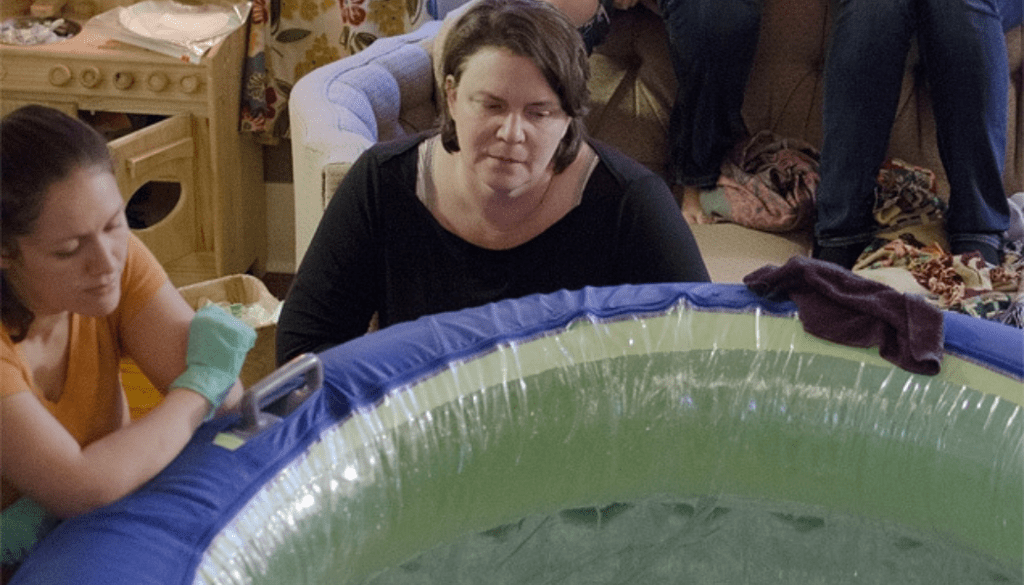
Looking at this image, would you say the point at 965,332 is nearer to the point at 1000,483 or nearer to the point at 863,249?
the point at 1000,483

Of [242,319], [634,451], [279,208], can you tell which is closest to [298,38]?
[279,208]

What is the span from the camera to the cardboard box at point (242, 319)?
2.13 metres

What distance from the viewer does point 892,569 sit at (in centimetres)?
136

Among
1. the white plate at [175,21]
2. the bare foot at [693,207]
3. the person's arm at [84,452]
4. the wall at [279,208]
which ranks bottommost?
the wall at [279,208]

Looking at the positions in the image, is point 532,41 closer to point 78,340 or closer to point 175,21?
point 78,340

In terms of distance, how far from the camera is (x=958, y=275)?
2100 millimetres

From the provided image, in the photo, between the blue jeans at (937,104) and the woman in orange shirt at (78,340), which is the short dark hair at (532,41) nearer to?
the woman in orange shirt at (78,340)

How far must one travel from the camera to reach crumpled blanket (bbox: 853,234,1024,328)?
1.97 metres

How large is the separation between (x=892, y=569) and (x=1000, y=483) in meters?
0.17

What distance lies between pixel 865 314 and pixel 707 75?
1011 millimetres

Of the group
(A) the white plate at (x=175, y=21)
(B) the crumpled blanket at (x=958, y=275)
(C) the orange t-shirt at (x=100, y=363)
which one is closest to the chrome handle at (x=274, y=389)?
(C) the orange t-shirt at (x=100, y=363)

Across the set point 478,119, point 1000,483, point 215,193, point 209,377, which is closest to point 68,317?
point 209,377

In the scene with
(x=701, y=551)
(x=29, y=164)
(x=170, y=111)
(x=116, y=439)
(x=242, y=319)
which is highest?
(x=29, y=164)

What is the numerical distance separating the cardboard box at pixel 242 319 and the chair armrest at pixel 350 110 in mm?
184
